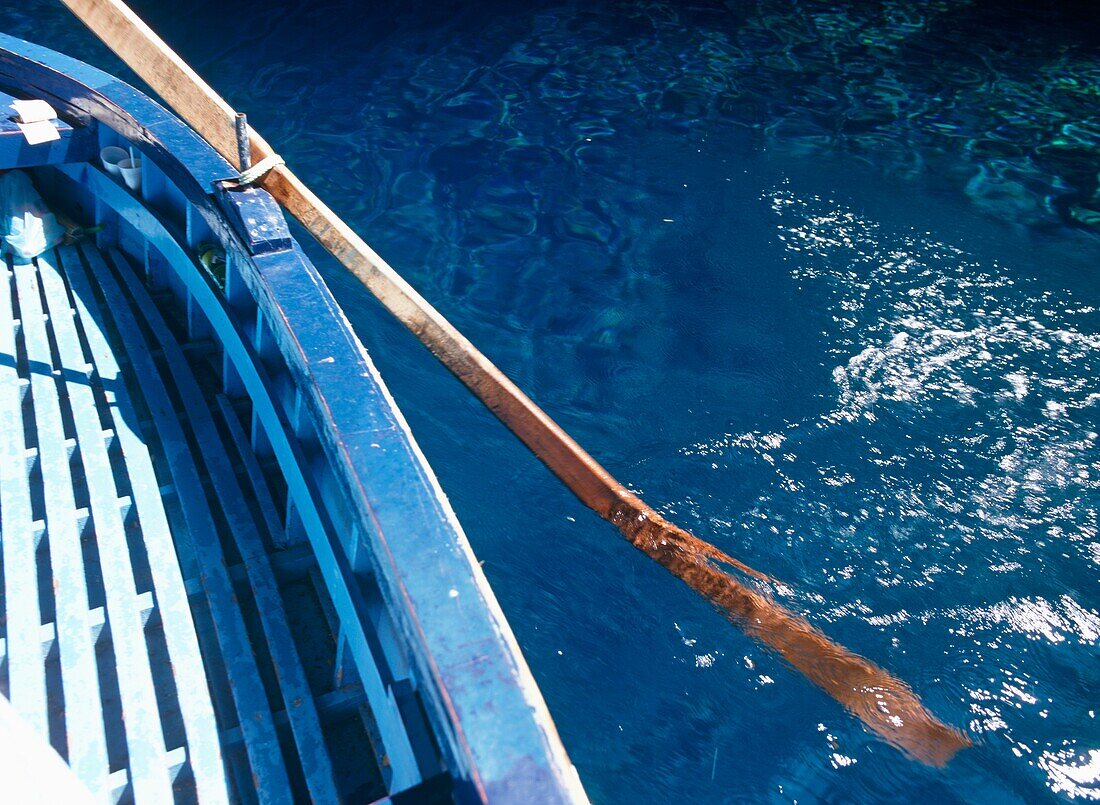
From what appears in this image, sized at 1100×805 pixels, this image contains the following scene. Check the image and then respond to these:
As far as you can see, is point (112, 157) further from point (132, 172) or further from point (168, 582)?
point (168, 582)

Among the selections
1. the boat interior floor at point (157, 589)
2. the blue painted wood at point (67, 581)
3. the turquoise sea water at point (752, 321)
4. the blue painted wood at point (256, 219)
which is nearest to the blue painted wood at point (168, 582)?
the boat interior floor at point (157, 589)

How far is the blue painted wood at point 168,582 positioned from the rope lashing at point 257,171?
0.87 metres

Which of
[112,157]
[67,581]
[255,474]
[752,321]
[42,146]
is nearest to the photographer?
[67,581]

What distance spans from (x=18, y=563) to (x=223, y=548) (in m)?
0.53

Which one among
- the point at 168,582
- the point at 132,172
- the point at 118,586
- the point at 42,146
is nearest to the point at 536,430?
the point at 168,582

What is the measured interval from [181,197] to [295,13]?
6.05m

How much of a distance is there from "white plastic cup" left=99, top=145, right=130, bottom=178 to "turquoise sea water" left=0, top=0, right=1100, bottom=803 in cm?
166

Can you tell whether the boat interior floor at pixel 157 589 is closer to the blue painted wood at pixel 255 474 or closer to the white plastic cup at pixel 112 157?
the blue painted wood at pixel 255 474

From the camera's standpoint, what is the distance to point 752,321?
4793 mm

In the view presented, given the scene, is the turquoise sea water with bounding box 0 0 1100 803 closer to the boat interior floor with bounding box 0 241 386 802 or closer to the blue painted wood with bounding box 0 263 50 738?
the boat interior floor with bounding box 0 241 386 802

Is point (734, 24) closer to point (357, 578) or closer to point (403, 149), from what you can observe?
point (403, 149)

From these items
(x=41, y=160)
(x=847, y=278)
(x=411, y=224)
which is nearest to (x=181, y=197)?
(x=41, y=160)

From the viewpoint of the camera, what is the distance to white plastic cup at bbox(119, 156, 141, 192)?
3336mm

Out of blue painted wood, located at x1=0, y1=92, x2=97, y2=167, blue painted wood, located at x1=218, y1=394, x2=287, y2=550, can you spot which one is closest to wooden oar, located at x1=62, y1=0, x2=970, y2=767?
blue painted wood, located at x1=0, y1=92, x2=97, y2=167
